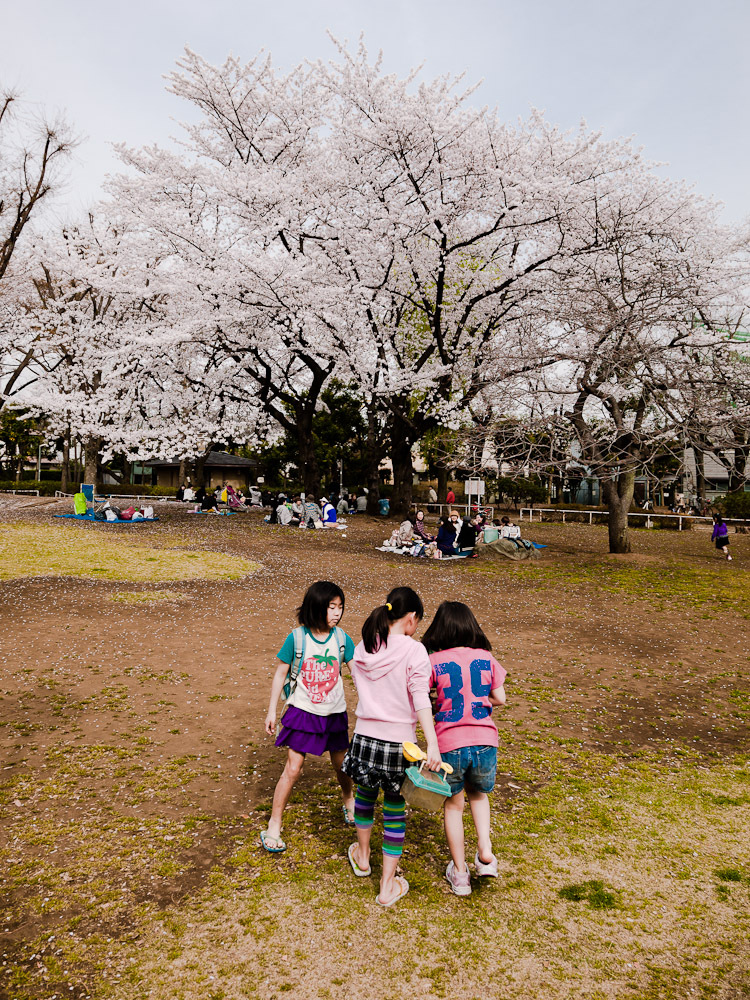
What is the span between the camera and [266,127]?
2120cm

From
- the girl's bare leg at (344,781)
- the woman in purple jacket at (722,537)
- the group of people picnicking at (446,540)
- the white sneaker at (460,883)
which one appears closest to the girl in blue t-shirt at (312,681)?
the girl's bare leg at (344,781)

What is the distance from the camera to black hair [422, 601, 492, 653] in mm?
3561

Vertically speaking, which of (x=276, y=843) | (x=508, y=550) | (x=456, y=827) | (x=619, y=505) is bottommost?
(x=276, y=843)

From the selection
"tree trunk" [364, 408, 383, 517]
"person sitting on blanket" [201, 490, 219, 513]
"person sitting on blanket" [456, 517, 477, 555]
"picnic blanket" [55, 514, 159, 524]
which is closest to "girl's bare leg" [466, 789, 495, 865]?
"person sitting on blanket" [456, 517, 477, 555]

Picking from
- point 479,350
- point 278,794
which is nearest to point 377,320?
point 479,350

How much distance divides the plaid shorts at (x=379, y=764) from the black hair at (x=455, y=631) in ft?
1.92

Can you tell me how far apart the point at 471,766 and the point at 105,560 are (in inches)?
498

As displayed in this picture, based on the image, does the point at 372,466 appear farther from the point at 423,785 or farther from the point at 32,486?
the point at 32,486

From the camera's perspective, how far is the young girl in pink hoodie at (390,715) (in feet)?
11.0

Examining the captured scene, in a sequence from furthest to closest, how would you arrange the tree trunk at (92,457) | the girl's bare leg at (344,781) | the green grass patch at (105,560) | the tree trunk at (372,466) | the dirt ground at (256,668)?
the tree trunk at (92,457), the tree trunk at (372,466), the green grass patch at (105,560), the dirt ground at (256,668), the girl's bare leg at (344,781)

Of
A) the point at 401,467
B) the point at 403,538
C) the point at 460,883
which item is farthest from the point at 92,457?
the point at 460,883

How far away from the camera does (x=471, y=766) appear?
11.4ft

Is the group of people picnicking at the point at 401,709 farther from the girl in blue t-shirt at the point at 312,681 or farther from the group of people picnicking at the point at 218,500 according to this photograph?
the group of people picnicking at the point at 218,500

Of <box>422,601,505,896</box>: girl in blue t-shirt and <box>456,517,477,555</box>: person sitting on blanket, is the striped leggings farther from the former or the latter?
<box>456,517,477,555</box>: person sitting on blanket
